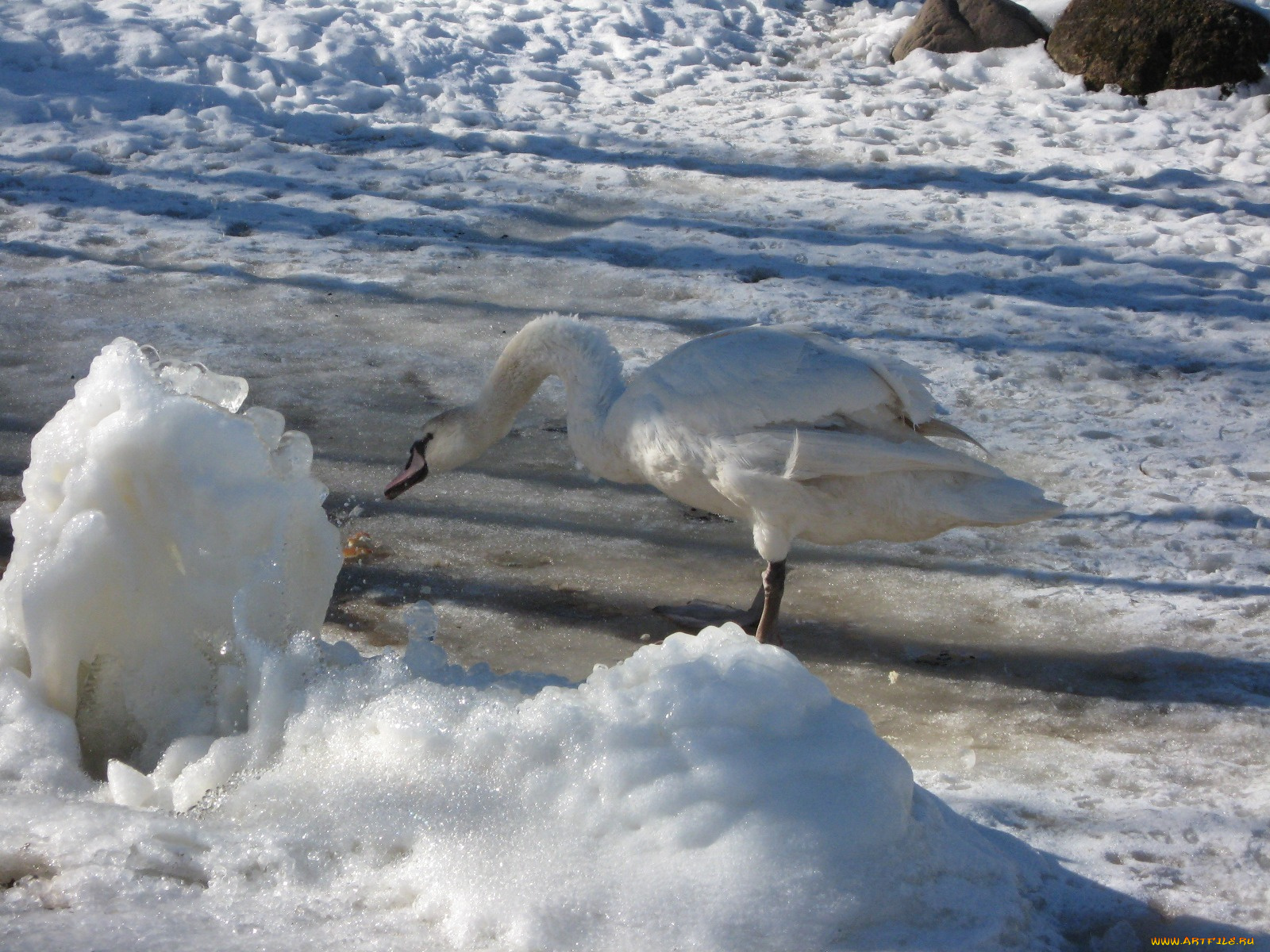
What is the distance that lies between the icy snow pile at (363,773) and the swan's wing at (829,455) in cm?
125

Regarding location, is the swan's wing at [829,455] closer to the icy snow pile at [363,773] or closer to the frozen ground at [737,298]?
the frozen ground at [737,298]

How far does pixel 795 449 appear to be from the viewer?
3.73 metres

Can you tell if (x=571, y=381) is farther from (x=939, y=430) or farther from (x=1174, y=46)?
(x=1174, y=46)

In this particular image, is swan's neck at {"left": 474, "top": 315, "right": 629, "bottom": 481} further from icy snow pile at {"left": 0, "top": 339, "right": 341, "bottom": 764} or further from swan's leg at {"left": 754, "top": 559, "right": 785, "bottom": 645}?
icy snow pile at {"left": 0, "top": 339, "right": 341, "bottom": 764}

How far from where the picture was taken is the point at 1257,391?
5605 mm

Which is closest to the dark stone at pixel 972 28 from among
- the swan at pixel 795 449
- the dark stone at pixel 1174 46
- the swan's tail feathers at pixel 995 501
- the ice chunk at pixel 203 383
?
the dark stone at pixel 1174 46

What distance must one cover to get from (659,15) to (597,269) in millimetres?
4780

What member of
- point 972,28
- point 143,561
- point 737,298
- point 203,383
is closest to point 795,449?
point 203,383

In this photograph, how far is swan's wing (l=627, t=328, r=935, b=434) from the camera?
380 cm

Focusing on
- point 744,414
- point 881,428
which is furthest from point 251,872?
point 881,428

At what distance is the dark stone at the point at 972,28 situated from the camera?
10055 millimetres

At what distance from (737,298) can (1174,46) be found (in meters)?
4.93

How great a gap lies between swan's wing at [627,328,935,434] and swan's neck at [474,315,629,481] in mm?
288

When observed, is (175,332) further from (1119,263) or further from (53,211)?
(1119,263)
